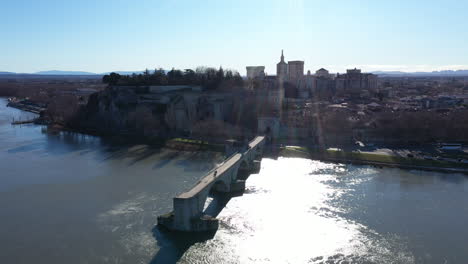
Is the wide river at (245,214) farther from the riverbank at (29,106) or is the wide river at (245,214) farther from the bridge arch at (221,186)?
the riverbank at (29,106)

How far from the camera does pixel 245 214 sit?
18.9 ft

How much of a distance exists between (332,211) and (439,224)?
1.47 meters

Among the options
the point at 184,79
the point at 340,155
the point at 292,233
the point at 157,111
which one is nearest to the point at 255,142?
the point at 340,155

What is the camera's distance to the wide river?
4.60 m

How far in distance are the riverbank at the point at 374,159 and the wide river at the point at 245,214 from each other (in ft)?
1.26

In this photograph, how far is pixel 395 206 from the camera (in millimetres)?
6133

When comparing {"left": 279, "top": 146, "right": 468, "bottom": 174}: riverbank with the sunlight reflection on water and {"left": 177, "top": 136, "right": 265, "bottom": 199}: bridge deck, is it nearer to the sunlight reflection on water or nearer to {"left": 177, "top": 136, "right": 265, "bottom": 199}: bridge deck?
the sunlight reflection on water

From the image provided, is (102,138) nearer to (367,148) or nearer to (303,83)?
(367,148)

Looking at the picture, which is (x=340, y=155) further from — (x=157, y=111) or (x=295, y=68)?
(x=295, y=68)

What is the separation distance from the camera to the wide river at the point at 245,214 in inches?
181

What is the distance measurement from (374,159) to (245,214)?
4443 millimetres

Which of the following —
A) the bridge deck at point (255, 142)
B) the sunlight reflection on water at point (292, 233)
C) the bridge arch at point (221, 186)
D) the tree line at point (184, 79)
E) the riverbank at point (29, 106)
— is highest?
the tree line at point (184, 79)

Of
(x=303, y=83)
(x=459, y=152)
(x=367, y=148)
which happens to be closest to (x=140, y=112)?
(x=367, y=148)

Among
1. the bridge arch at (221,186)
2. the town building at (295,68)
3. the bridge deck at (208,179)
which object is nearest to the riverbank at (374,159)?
the bridge deck at (208,179)
